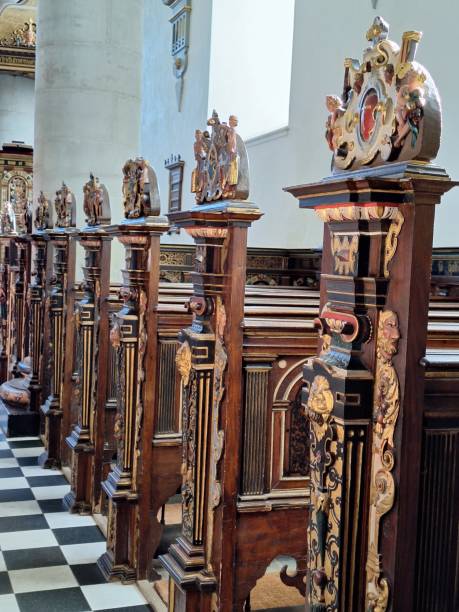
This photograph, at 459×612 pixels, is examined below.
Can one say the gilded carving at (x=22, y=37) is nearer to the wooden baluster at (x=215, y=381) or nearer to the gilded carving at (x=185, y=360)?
the wooden baluster at (x=215, y=381)

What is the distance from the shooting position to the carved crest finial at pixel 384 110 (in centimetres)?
149

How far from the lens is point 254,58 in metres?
9.38

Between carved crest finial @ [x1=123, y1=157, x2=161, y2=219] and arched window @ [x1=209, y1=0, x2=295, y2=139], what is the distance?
225 inches

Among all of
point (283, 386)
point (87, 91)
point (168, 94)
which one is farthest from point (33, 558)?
point (168, 94)

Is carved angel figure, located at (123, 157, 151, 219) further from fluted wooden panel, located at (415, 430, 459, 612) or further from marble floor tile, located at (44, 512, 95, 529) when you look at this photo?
fluted wooden panel, located at (415, 430, 459, 612)

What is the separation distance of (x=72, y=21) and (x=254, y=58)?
3.33 metres

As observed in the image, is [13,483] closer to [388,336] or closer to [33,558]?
[33,558]

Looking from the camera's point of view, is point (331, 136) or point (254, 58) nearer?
point (331, 136)

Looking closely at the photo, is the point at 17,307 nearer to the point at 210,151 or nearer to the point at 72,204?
the point at 72,204

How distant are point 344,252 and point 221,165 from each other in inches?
41.9

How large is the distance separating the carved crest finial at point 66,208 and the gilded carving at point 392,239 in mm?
3763

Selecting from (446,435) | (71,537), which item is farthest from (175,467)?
(446,435)

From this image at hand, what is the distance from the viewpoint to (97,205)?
14.1ft

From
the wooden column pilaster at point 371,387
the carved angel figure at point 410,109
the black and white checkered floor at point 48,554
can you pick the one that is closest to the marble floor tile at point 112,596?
the black and white checkered floor at point 48,554
